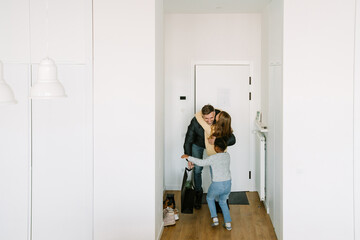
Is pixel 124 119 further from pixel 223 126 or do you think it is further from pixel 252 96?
pixel 252 96

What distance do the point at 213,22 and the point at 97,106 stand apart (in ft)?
8.58

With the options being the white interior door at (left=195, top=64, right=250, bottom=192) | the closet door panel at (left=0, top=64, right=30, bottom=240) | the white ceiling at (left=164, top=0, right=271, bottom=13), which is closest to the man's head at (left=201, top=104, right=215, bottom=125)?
the white interior door at (left=195, top=64, right=250, bottom=192)

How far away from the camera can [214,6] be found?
16.0 feet

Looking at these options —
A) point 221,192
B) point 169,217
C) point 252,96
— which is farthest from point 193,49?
point 169,217

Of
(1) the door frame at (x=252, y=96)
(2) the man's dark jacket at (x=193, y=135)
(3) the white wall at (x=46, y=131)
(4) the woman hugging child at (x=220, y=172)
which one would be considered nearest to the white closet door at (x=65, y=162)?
(3) the white wall at (x=46, y=131)

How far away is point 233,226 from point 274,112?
1423mm

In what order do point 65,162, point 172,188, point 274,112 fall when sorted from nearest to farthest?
point 65,162 → point 274,112 → point 172,188

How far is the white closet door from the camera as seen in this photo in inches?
140

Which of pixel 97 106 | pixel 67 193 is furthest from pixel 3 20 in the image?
pixel 67 193
